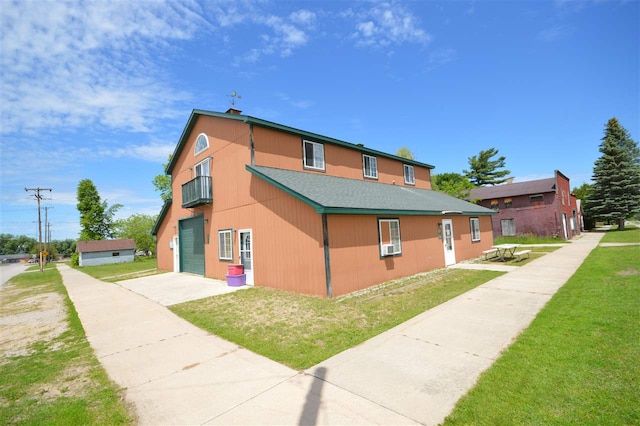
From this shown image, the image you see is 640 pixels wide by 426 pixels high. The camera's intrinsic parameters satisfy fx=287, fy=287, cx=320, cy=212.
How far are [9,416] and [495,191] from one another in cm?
3791

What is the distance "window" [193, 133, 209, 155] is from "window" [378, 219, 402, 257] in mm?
10334

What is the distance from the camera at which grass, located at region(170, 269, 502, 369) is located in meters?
5.38

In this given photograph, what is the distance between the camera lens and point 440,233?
1462 cm

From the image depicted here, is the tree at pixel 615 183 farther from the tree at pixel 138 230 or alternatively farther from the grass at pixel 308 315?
the tree at pixel 138 230

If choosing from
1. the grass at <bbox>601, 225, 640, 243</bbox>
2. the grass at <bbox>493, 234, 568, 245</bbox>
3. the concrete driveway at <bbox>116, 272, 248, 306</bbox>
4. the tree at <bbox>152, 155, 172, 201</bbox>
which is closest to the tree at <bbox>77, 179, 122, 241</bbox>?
the tree at <bbox>152, 155, 172, 201</bbox>

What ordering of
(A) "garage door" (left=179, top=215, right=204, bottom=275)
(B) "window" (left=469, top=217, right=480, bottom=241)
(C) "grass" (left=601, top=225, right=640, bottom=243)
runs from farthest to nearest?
(C) "grass" (left=601, top=225, right=640, bottom=243)
(B) "window" (left=469, top=217, right=480, bottom=241)
(A) "garage door" (left=179, top=215, right=204, bottom=275)

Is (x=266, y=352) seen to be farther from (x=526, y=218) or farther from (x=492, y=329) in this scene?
(x=526, y=218)

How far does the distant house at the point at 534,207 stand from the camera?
27344 mm

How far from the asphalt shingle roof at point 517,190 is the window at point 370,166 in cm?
1963

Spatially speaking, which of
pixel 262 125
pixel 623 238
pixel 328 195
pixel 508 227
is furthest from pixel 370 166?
pixel 623 238

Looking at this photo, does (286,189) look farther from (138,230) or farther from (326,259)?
(138,230)

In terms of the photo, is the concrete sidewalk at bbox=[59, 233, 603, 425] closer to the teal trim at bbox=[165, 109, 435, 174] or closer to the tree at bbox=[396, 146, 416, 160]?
the teal trim at bbox=[165, 109, 435, 174]

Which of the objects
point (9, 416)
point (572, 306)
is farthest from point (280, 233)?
point (572, 306)

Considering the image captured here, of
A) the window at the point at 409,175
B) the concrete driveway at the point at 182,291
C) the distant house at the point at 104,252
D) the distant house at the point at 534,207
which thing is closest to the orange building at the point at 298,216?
the window at the point at 409,175
